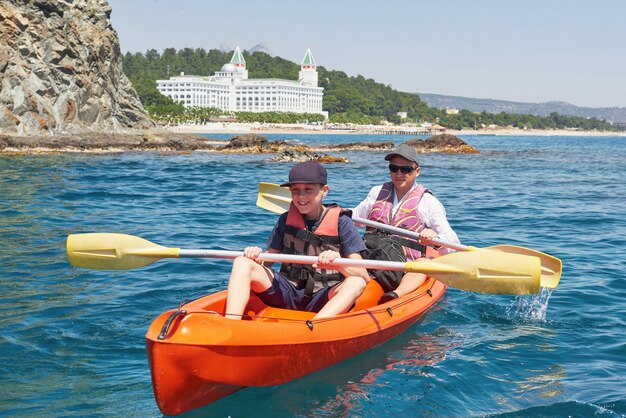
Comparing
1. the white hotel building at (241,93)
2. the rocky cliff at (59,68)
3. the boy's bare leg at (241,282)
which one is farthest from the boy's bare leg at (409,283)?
the white hotel building at (241,93)

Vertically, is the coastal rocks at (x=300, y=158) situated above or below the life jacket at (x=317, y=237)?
below

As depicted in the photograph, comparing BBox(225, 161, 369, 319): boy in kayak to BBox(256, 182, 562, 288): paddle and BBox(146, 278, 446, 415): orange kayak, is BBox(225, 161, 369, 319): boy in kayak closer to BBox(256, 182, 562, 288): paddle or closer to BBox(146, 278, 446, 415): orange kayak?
BBox(146, 278, 446, 415): orange kayak

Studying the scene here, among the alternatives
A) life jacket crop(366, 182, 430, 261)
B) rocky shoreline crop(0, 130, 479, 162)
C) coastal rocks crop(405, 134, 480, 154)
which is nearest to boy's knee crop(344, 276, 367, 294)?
life jacket crop(366, 182, 430, 261)

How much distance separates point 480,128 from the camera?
18938 centimetres

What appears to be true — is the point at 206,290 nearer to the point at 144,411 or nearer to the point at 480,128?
the point at 144,411

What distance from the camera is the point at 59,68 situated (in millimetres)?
43000

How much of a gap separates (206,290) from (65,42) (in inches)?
1582

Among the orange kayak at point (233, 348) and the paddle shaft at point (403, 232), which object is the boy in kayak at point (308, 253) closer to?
the orange kayak at point (233, 348)

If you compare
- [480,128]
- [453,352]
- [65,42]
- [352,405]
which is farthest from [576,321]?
[480,128]

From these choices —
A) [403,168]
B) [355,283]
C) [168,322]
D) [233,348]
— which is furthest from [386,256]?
[168,322]

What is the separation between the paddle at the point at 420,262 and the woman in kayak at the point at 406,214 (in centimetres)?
113

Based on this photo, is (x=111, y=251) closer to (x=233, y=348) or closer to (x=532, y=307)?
(x=233, y=348)

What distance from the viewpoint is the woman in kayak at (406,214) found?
6.72 metres

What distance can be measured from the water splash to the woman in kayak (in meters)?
1.01
